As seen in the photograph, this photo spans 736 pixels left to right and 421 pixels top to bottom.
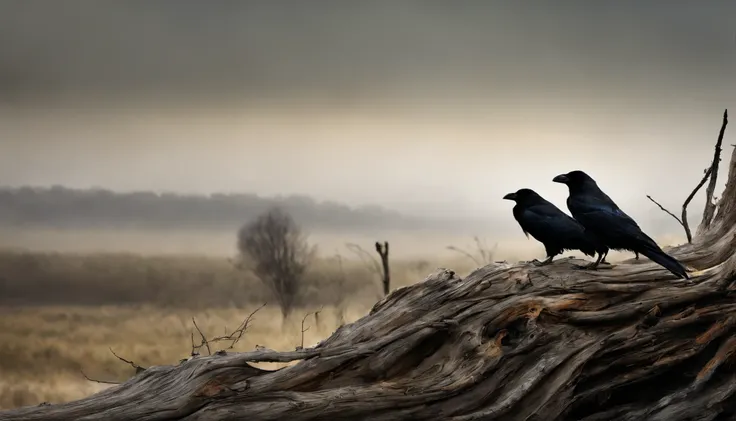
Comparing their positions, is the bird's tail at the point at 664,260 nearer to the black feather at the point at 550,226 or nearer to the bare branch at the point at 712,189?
the black feather at the point at 550,226

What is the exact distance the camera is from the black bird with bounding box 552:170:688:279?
639 cm

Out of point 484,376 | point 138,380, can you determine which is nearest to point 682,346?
point 484,376

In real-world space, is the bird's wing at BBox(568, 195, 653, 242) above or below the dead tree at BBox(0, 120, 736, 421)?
above

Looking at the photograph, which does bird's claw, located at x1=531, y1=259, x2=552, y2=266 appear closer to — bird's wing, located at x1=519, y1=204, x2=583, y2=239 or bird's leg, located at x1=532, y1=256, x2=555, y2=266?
bird's leg, located at x1=532, y1=256, x2=555, y2=266

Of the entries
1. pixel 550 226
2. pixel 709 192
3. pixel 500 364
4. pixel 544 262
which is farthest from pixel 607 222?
pixel 709 192

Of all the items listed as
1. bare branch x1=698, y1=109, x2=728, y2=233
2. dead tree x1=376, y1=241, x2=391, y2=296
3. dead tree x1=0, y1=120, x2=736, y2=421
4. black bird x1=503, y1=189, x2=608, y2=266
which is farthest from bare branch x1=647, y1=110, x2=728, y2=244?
dead tree x1=376, y1=241, x2=391, y2=296

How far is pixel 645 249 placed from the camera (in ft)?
21.2

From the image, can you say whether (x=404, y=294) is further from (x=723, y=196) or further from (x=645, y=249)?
(x=723, y=196)

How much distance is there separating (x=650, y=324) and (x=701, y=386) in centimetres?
59

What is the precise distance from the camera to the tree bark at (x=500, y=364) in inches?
250

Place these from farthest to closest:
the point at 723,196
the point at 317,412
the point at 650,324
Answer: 1. the point at 723,196
2. the point at 650,324
3. the point at 317,412

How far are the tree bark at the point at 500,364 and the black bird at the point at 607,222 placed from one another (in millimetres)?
413

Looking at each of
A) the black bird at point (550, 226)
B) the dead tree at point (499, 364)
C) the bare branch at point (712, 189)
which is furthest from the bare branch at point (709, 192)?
the black bird at point (550, 226)

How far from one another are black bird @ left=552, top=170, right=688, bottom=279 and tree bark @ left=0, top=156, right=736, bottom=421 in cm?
41
